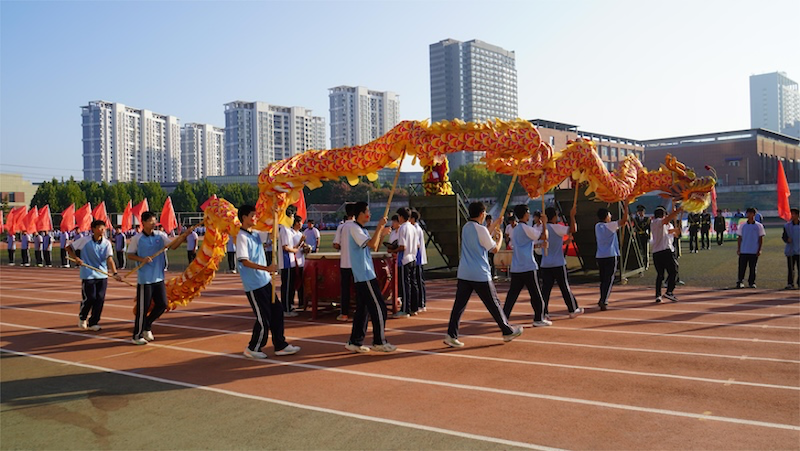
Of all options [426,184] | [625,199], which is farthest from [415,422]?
[426,184]

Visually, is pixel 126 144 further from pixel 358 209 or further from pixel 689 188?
pixel 358 209

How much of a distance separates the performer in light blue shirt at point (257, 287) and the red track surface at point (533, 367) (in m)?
0.24

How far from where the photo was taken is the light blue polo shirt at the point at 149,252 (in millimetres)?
8680

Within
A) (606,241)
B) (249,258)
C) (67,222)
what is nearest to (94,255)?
(249,258)

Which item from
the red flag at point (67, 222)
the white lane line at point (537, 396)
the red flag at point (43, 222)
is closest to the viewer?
the white lane line at point (537, 396)

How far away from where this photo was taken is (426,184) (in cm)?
1675

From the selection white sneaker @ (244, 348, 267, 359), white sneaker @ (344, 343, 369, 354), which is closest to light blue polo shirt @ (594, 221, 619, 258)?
white sneaker @ (344, 343, 369, 354)

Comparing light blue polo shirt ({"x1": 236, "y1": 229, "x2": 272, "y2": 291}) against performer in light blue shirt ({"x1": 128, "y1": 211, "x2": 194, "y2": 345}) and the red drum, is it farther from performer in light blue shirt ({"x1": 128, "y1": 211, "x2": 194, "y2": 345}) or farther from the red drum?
the red drum

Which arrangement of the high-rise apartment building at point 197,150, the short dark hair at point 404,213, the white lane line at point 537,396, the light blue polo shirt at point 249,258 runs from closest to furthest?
the white lane line at point 537,396 → the light blue polo shirt at point 249,258 → the short dark hair at point 404,213 → the high-rise apartment building at point 197,150

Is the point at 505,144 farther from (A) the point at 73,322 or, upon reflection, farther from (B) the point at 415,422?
(A) the point at 73,322

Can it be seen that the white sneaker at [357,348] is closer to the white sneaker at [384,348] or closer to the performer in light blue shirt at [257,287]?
the white sneaker at [384,348]

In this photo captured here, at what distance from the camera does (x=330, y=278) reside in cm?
1061

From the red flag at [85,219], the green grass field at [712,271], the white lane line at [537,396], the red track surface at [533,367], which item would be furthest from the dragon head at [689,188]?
the red flag at [85,219]

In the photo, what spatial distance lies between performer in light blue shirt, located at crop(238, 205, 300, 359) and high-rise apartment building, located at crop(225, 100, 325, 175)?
130609 millimetres
